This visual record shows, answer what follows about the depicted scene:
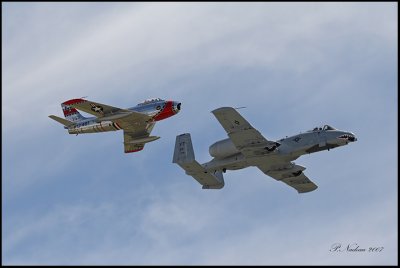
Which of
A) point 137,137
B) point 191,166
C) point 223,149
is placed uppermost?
Answer: point 137,137

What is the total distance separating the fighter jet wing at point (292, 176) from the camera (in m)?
66.9

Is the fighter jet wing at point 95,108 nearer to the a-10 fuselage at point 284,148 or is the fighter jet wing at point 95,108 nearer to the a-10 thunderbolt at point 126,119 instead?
the a-10 thunderbolt at point 126,119

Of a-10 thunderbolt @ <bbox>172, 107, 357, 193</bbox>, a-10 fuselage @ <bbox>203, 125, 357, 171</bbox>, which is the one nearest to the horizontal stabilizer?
a-10 thunderbolt @ <bbox>172, 107, 357, 193</bbox>

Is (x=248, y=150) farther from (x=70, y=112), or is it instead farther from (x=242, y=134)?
(x=70, y=112)

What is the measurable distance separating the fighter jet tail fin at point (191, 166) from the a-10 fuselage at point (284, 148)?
108cm

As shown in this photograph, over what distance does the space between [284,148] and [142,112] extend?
18.6 meters

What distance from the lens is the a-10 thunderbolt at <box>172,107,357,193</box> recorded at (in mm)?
59812

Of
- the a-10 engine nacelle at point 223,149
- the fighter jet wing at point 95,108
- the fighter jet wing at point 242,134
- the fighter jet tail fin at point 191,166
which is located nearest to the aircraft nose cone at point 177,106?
the fighter jet wing at point 95,108

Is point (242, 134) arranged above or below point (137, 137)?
above

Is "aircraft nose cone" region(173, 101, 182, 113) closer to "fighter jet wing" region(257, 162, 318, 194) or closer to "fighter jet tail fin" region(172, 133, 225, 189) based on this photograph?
"fighter jet tail fin" region(172, 133, 225, 189)

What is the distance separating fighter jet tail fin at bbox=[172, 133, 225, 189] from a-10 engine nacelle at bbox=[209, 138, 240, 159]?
2003mm

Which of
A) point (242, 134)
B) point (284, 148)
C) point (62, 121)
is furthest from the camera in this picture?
point (62, 121)

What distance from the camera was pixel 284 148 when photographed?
6350 centimetres

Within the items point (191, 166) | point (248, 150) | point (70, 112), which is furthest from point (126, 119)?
point (248, 150)
